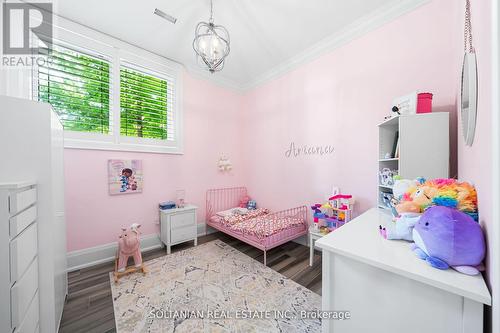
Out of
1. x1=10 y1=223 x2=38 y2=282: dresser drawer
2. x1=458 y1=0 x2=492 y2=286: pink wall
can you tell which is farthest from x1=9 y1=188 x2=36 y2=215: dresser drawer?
x1=458 y1=0 x2=492 y2=286: pink wall

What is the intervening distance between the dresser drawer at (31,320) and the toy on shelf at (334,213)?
2445 millimetres

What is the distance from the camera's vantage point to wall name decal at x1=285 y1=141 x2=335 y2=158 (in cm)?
257

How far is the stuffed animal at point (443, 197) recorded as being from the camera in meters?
0.86

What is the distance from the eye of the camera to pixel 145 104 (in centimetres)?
283

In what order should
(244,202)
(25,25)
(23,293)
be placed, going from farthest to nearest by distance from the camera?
1. (244,202)
2. (25,25)
3. (23,293)

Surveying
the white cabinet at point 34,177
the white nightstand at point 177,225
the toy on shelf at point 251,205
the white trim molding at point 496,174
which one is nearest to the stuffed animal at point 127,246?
the white nightstand at point 177,225

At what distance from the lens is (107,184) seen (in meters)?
2.44

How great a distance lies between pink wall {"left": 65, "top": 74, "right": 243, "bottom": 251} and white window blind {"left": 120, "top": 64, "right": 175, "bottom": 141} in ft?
0.95

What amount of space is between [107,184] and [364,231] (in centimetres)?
296

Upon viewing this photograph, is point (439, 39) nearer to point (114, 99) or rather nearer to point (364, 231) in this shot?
point (364, 231)

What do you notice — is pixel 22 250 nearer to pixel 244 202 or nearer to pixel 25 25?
pixel 25 25

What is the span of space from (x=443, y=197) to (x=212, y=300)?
1918mm

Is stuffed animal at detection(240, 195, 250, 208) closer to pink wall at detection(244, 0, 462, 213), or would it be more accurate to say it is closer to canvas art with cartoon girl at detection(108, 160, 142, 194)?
pink wall at detection(244, 0, 462, 213)

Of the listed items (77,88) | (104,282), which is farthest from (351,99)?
(104,282)
